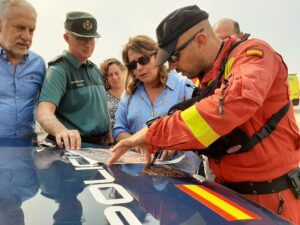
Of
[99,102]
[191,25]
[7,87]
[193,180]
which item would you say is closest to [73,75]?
[99,102]

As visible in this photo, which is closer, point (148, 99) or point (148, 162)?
point (148, 162)

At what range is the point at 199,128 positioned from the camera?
125cm

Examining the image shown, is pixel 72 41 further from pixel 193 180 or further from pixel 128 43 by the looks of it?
pixel 193 180

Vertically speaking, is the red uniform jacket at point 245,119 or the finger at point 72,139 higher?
the red uniform jacket at point 245,119

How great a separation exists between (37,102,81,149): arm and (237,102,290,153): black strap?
1030 mm

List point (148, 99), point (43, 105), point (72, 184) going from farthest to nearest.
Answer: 1. point (148, 99)
2. point (43, 105)
3. point (72, 184)

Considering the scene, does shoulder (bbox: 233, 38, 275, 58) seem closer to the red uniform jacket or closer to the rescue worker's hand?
the red uniform jacket

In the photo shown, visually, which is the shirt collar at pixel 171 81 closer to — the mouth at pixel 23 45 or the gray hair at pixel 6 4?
the mouth at pixel 23 45

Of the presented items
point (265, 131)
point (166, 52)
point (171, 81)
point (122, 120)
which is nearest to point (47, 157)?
point (166, 52)

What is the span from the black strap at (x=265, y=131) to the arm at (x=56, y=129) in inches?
40.5

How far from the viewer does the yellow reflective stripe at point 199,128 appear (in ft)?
4.05

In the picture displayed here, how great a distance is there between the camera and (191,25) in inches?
57.9

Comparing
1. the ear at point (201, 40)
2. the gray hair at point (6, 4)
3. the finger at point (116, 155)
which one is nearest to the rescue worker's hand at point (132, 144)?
the finger at point (116, 155)

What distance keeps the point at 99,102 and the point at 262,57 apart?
1581 millimetres
